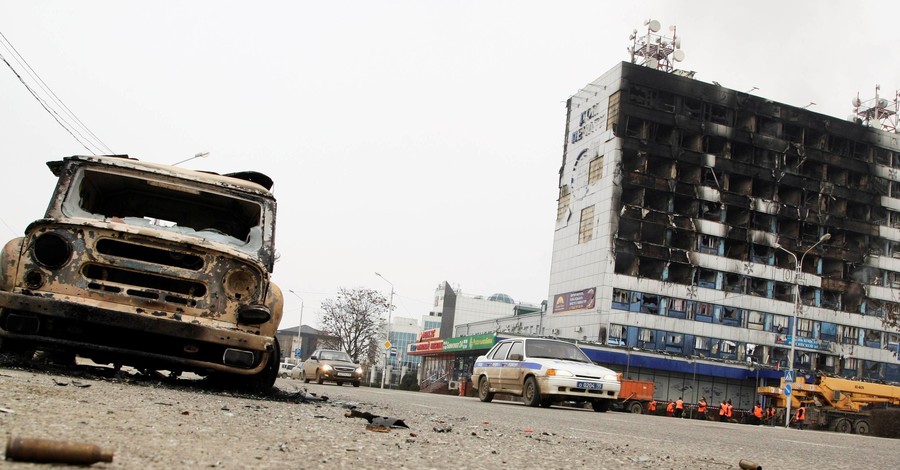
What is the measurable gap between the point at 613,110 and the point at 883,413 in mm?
44116

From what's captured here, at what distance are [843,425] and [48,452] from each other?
34621 millimetres

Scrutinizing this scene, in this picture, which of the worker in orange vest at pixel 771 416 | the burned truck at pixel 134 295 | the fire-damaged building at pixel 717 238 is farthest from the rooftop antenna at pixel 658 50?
the burned truck at pixel 134 295

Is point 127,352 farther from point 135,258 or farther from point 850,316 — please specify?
point 850,316

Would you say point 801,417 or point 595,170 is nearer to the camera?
point 801,417

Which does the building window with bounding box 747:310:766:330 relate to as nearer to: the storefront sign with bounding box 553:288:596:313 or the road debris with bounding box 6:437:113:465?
the storefront sign with bounding box 553:288:596:313

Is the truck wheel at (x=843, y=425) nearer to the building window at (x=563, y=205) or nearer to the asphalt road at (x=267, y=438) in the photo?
the asphalt road at (x=267, y=438)

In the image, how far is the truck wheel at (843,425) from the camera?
32.2 meters

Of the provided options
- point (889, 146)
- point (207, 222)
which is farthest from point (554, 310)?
point (207, 222)

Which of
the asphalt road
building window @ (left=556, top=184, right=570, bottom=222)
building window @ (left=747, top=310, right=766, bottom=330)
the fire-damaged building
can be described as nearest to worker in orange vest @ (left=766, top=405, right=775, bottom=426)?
the fire-damaged building

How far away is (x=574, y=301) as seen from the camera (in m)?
68.6

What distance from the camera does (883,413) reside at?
27.0 metres

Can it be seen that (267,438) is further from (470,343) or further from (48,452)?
(470,343)

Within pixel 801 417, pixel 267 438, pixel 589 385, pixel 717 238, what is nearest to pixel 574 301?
pixel 717 238

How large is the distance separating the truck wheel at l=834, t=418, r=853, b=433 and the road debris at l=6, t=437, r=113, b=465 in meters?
34.2
